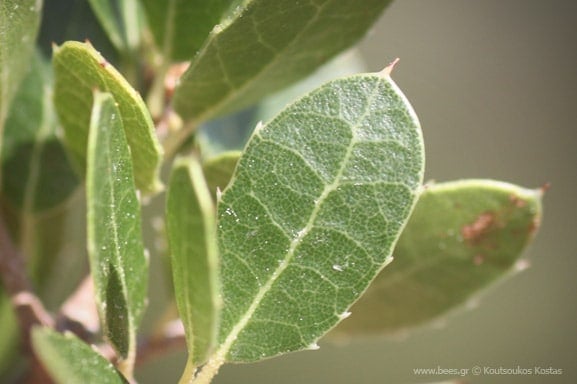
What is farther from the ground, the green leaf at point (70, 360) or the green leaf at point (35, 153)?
the green leaf at point (35, 153)

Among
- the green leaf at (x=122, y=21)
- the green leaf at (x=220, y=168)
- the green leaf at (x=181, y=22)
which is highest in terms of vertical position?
the green leaf at (x=122, y=21)

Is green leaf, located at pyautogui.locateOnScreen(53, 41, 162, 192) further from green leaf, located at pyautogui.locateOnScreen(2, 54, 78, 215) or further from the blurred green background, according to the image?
the blurred green background

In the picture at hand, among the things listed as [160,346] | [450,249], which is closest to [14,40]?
[160,346]

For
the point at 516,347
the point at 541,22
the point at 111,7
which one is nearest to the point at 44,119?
the point at 111,7

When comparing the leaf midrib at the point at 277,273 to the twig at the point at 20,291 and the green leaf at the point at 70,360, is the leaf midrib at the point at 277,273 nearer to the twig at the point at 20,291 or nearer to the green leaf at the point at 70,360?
the green leaf at the point at 70,360

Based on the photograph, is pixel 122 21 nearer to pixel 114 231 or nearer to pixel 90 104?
pixel 90 104

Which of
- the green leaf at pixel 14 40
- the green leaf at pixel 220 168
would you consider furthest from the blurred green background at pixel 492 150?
the green leaf at pixel 14 40
